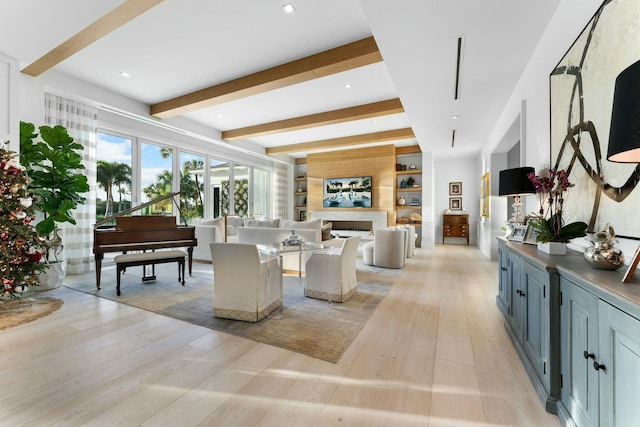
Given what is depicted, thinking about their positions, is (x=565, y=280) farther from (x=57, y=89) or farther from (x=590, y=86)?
(x=57, y=89)

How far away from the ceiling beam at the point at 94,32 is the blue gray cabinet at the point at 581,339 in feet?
11.9

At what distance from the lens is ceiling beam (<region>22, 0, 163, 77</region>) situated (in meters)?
2.57

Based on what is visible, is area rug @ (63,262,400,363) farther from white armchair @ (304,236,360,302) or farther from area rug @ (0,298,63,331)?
area rug @ (0,298,63,331)

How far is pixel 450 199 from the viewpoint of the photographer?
9.05 metres

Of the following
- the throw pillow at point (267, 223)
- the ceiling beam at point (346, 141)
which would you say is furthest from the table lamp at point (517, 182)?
the ceiling beam at point (346, 141)

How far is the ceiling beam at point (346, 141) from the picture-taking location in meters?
7.45

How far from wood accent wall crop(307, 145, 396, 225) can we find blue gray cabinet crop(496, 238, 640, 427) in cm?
697

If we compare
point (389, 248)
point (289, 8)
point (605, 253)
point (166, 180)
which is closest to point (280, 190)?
point (166, 180)

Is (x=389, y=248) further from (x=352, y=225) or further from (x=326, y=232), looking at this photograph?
(x=352, y=225)

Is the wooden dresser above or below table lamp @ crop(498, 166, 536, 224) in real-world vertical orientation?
below

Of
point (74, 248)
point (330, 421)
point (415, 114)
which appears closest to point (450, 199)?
point (415, 114)

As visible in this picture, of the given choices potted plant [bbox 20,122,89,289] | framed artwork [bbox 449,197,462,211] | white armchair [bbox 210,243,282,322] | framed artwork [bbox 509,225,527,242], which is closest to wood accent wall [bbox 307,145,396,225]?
framed artwork [bbox 449,197,462,211]

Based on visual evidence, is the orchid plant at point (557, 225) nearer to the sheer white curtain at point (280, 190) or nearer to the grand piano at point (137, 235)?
the grand piano at point (137, 235)

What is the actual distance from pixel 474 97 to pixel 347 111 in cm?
247
